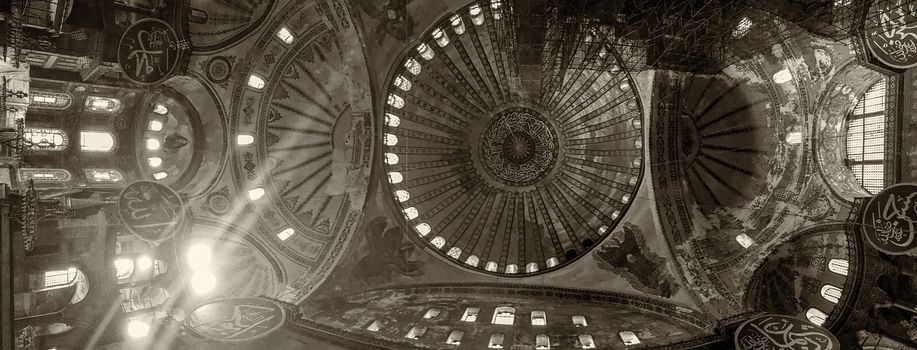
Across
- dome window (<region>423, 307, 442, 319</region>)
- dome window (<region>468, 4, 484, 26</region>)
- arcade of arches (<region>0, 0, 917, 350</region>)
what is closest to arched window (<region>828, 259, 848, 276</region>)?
arcade of arches (<region>0, 0, 917, 350</region>)

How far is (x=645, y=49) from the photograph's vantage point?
1455 cm

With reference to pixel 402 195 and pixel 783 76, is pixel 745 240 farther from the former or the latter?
pixel 402 195

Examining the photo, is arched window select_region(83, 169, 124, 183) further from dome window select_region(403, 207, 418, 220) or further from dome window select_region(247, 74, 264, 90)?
dome window select_region(403, 207, 418, 220)

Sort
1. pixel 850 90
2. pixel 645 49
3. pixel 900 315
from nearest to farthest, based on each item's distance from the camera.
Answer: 1. pixel 900 315
2. pixel 850 90
3. pixel 645 49

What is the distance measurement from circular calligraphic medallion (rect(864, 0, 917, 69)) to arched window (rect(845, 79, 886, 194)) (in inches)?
93.5

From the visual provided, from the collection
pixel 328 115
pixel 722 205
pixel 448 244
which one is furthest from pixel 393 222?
pixel 722 205

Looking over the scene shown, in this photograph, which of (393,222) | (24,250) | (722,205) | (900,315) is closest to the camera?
(24,250)

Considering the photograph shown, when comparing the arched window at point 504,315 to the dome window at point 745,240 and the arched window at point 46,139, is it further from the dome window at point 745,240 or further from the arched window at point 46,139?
the arched window at point 46,139

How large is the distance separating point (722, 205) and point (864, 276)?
14.4ft

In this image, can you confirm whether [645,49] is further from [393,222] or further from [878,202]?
[393,222]

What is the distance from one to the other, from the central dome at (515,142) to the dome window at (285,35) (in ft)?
23.2

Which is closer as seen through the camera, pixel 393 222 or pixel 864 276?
pixel 864 276

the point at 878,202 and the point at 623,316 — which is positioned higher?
the point at 878,202

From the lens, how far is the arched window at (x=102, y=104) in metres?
12.9
